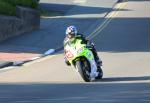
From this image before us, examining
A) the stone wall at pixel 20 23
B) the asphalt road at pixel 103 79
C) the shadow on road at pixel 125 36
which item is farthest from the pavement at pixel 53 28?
the asphalt road at pixel 103 79

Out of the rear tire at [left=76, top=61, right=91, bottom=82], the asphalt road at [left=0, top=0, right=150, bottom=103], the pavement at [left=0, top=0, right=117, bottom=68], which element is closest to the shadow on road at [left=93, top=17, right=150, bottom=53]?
the asphalt road at [left=0, top=0, right=150, bottom=103]

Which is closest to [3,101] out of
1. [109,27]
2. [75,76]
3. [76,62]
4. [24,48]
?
[76,62]

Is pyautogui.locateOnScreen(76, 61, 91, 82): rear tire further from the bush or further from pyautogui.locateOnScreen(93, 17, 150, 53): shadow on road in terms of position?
the bush

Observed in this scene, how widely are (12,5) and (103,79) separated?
14.9m

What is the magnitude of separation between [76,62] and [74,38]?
76cm

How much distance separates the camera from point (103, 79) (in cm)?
2053

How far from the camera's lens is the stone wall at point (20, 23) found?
104 feet

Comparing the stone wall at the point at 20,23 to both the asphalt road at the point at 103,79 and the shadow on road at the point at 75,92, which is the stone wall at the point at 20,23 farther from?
the shadow on road at the point at 75,92

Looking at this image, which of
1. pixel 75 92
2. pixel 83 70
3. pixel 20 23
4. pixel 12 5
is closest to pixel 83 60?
pixel 83 70

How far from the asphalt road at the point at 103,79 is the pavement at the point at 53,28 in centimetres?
120

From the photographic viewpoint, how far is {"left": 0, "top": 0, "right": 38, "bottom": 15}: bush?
33125mm

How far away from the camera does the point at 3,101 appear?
15.7 metres

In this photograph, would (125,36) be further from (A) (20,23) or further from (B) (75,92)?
(B) (75,92)

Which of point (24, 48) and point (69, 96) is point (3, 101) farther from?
point (24, 48)
